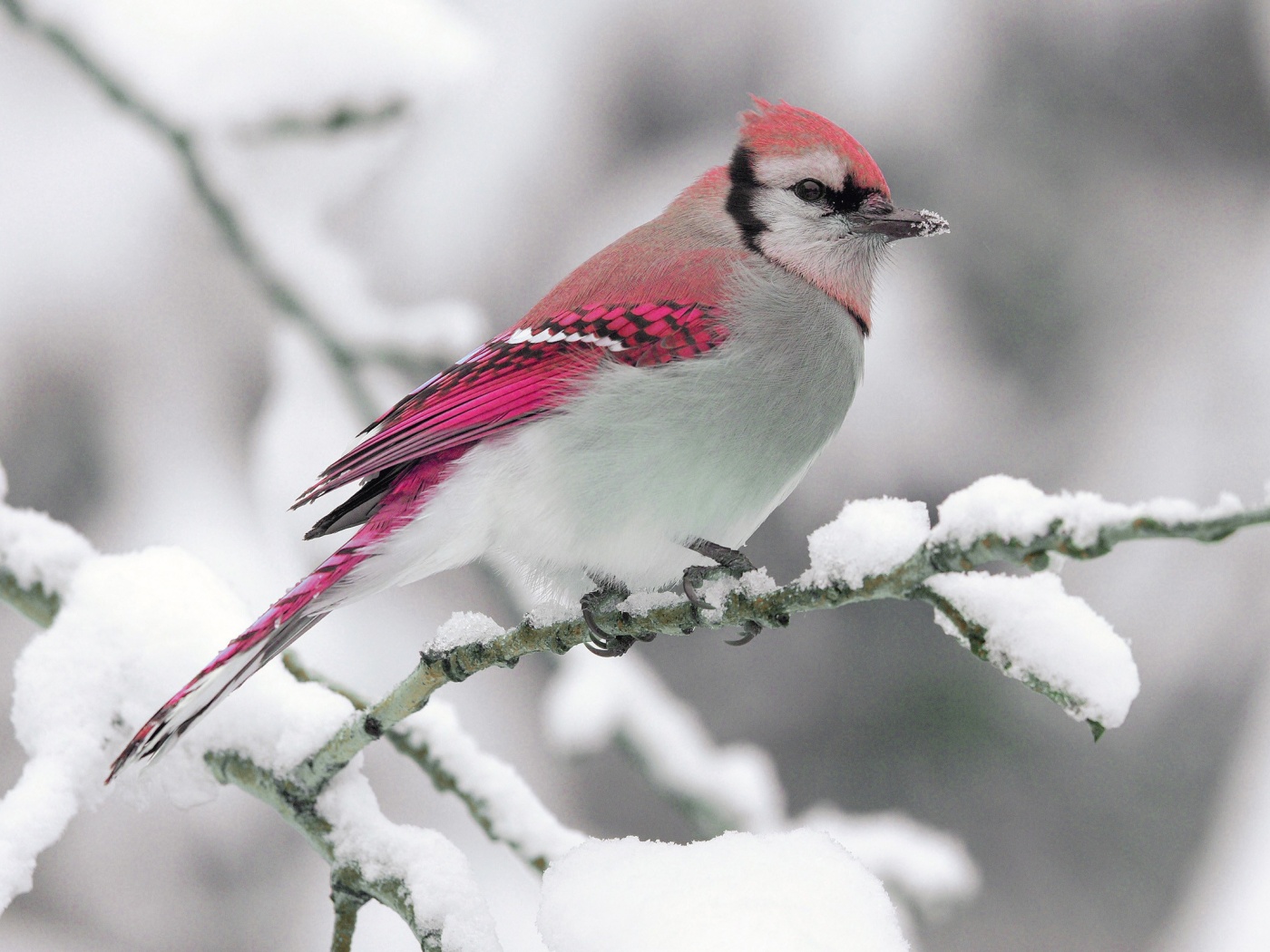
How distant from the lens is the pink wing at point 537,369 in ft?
5.51

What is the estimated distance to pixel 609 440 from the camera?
164cm

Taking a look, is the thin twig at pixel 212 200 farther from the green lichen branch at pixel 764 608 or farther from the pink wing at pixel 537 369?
the green lichen branch at pixel 764 608

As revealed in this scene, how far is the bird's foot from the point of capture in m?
1.38

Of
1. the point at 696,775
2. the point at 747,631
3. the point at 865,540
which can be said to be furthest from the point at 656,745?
the point at 865,540

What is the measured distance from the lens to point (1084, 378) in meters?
4.27

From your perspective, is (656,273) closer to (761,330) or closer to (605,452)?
(761,330)

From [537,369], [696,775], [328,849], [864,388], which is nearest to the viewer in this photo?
[328,849]

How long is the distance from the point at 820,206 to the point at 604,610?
880 millimetres

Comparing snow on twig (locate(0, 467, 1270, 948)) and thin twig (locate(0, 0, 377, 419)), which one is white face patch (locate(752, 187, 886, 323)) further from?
thin twig (locate(0, 0, 377, 419))

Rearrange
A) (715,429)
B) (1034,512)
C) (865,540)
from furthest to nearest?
(715,429)
(865,540)
(1034,512)

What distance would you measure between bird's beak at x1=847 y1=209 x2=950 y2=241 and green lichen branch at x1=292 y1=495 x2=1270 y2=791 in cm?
87

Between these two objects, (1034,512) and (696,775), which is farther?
(696,775)

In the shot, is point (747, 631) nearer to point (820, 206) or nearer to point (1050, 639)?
point (1050, 639)

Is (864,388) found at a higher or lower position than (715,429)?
higher
